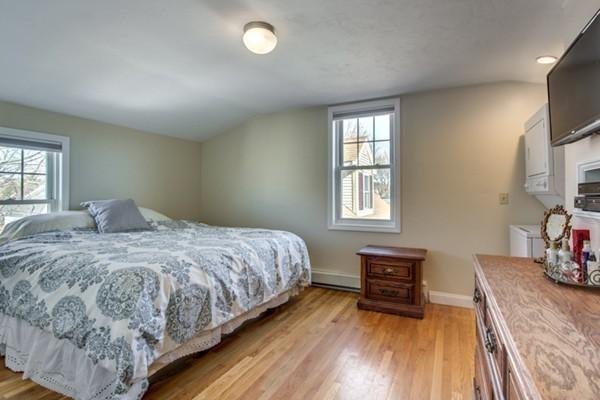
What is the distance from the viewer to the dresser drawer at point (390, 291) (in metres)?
2.95

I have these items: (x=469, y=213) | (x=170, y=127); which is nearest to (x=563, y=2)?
(x=469, y=213)

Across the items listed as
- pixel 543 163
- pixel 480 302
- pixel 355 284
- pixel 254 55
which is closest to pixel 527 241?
pixel 543 163

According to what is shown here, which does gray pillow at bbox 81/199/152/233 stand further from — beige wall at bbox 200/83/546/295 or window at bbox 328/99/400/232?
window at bbox 328/99/400/232

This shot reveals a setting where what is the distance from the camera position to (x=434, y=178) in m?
3.29

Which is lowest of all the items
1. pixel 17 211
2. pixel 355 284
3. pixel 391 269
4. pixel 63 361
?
pixel 355 284

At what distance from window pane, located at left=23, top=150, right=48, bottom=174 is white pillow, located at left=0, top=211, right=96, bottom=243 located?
602mm

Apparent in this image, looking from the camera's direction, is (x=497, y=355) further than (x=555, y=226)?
No

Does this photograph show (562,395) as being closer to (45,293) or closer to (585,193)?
(585,193)

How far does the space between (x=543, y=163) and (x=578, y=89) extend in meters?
1.11

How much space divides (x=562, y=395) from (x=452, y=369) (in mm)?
1746

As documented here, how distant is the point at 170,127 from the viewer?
4102 mm

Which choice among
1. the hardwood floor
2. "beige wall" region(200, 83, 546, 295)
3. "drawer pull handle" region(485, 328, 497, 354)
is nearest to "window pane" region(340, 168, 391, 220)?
"beige wall" region(200, 83, 546, 295)

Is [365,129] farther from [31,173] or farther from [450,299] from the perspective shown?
[31,173]

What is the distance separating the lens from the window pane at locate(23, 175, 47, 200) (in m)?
3.03
